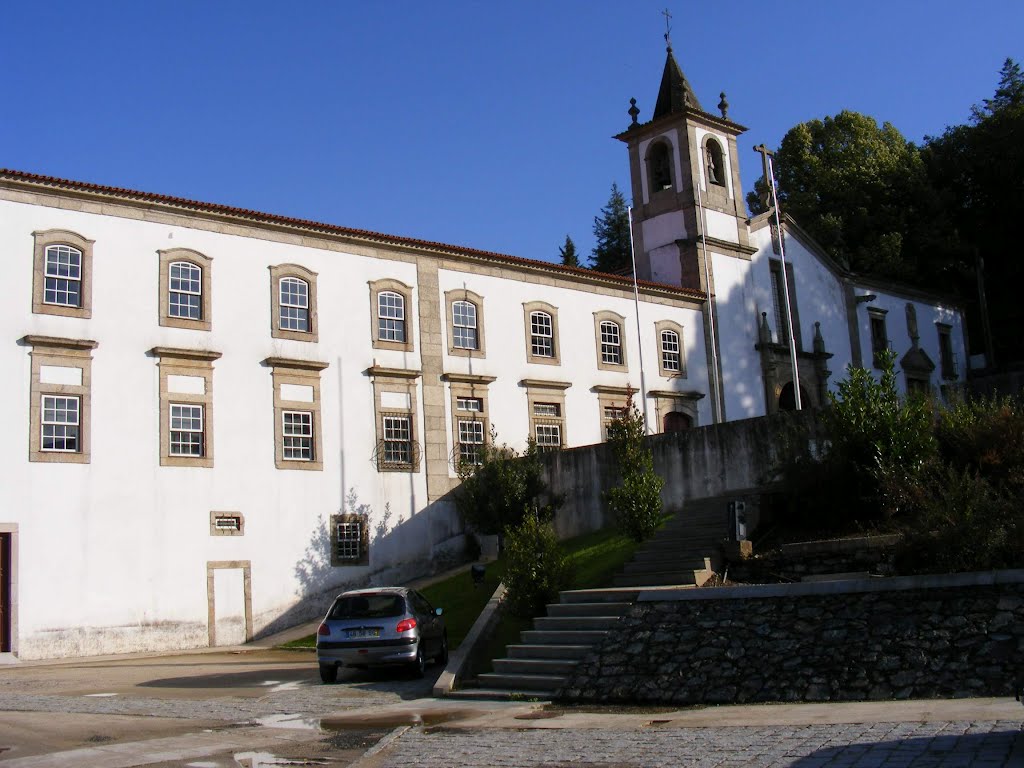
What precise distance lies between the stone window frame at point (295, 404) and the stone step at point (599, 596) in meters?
10.6

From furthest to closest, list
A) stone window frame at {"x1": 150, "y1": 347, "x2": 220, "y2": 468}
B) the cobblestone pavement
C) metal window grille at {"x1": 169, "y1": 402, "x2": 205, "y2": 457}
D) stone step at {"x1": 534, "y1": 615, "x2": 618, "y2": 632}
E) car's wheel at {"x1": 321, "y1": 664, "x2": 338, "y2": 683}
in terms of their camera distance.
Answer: metal window grille at {"x1": 169, "y1": 402, "x2": 205, "y2": 457}, stone window frame at {"x1": 150, "y1": 347, "x2": 220, "y2": 468}, car's wheel at {"x1": 321, "y1": 664, "x2": 338, "y2": 683}, stone step at {"x1": 534, "y1": 615, "x2": 618, "y2": 632}, the cobblestone pavement

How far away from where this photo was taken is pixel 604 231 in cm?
7219

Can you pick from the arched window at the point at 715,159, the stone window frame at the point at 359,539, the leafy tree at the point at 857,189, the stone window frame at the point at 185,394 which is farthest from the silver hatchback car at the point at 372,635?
the leafy tree at the point at 857,189

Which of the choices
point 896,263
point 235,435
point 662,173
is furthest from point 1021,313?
point 235,435

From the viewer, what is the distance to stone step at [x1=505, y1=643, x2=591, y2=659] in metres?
14.7

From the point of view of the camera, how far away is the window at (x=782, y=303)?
123 ft

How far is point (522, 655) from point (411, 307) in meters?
14.5

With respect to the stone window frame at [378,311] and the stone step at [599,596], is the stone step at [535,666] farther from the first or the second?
the stone window frame at [378,311]

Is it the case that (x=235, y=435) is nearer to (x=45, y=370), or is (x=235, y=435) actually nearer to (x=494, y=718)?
(x=45, y=370)

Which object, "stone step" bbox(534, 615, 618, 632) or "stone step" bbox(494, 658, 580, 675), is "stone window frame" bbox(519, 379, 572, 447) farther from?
"stone step" bbox(494, 658, 580, 675)

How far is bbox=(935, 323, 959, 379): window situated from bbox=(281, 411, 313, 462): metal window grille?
91.2 feet

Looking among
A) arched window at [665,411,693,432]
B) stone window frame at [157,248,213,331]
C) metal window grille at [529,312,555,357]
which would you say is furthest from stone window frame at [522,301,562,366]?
stone window frame at [157,248,213,331]

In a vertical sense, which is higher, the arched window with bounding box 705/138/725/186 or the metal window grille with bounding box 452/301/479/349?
the arched window with bounding box 705/138/725/186

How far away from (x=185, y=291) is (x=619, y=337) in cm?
1311
